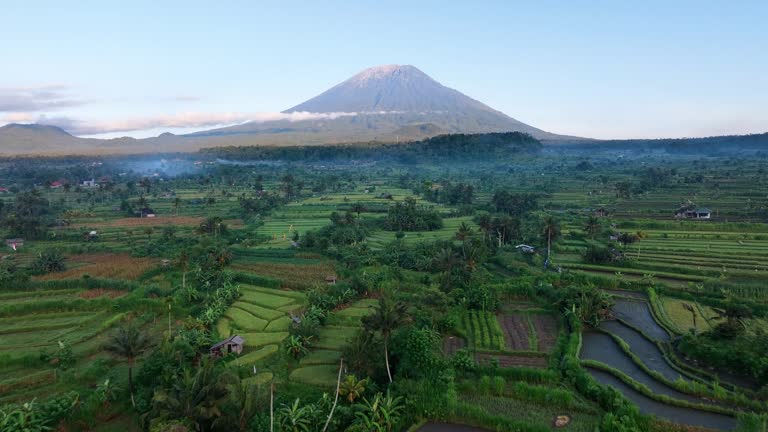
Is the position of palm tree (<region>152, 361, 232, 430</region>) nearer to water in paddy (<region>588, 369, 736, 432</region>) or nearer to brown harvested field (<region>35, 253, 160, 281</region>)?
water in paddy (<region>588, 369, 736, 432</region>)

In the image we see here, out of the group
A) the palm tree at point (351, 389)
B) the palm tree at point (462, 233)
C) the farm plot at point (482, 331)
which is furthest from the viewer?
the palm tree at point (462, 233)

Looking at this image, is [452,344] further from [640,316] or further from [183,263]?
[183,263]

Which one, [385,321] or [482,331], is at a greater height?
[385,321]

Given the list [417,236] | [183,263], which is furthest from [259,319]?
[417,236]

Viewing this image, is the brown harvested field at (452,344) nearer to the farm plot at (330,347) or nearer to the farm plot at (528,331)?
the farm plot at (528,331)

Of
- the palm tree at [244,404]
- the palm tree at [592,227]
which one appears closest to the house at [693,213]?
the palm tree at [592,227]

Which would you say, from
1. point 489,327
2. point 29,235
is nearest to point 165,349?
point 489,327
